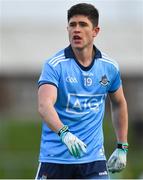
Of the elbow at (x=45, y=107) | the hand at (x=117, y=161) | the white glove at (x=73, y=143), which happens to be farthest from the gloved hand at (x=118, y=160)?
the elbow at (x=45, y=107)

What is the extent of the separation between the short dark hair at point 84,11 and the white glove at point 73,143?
54.1 inches

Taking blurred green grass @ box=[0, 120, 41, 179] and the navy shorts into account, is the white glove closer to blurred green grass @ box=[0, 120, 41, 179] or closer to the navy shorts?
the navy shorts

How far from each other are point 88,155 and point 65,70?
37.2 inches

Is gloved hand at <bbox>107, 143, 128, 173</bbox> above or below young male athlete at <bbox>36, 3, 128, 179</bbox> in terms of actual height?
below

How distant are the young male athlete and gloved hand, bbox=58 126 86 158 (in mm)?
306

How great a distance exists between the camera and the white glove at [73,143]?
10.7 metres

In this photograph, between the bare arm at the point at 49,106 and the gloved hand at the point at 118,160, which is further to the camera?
the gloved hand at the point at 118,160

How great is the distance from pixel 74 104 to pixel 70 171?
0.72 meters

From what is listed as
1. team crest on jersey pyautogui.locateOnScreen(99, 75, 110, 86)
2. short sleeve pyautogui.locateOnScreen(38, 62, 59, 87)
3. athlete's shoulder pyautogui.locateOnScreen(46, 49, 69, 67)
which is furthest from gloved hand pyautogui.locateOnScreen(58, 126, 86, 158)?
team crest on jersey pyautogui.locateOnScreen(99, 75, 110, 86)

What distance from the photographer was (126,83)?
131 ft

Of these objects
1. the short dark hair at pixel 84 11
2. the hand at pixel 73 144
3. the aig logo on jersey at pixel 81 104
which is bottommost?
the hand at pixel 73 144

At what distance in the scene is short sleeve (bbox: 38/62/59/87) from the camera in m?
11.1

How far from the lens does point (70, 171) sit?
1130 cm

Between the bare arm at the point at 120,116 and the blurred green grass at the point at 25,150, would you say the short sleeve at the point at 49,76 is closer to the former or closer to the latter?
the bare arm at the point at 120,116
